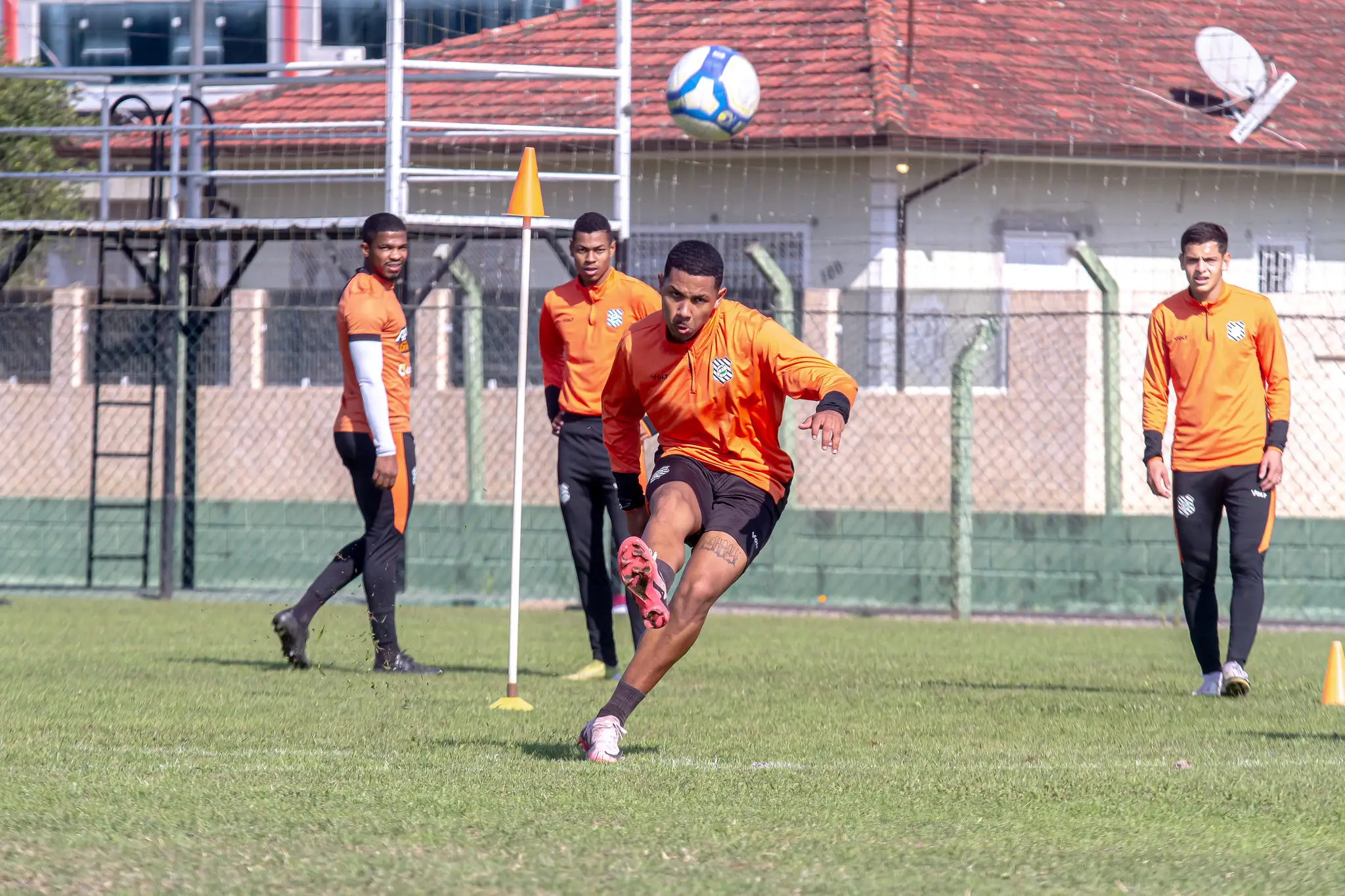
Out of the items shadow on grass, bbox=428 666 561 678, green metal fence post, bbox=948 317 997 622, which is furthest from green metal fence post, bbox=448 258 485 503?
shadow on grass, bbox=428 666 561 678

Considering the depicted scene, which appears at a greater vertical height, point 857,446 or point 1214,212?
point 1214,212

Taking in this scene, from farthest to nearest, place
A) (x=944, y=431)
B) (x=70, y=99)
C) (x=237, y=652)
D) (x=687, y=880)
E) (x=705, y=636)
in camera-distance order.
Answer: (x=70, y=99)
(x=944, y=431)
(x=705, y=636)
(x=237, y=652)
(x=687, y=880)

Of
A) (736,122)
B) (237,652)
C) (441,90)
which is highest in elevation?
(441,90)

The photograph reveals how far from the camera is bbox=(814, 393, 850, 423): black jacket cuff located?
602 centimetres

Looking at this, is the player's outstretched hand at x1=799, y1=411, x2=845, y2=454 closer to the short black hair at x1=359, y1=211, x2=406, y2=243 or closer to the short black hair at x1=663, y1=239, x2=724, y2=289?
the short black hair at x1=663, y1=239, x2=724, y2=289

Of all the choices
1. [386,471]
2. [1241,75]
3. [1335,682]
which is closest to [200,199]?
[386,471]

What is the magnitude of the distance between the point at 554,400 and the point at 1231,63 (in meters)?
14.8

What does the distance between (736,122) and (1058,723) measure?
6283mm

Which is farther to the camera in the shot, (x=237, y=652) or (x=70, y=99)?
(x=70, y=99)

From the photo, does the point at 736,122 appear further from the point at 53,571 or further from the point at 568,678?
the point at 53,571

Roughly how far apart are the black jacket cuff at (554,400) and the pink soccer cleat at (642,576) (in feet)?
12.0

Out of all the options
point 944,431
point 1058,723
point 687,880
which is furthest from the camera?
point 944,431

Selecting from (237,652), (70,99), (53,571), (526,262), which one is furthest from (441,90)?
(526,262)

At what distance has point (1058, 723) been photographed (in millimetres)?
7828
